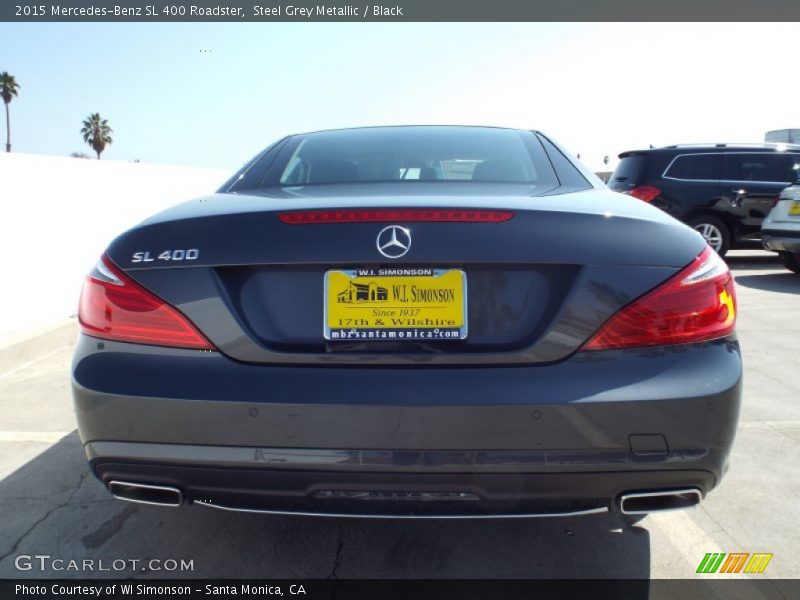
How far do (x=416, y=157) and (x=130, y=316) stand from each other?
1406mm

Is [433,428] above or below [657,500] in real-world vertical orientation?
above

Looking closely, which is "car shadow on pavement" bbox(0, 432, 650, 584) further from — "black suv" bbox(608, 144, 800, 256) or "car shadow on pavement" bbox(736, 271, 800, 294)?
"black suv" bbox(608, 144, 800, 256)

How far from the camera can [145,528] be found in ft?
8.30

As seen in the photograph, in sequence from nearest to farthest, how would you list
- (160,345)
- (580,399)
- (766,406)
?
(580,399) → (160,345) → (766,406)

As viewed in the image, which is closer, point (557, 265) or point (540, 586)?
point (557, 265)

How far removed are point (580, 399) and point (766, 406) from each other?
110 inches

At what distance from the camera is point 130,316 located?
1.86 m

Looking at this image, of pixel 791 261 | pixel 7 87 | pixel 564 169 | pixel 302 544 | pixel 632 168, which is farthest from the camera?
pixel 7 87

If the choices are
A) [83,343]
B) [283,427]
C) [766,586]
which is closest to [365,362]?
[283,427]

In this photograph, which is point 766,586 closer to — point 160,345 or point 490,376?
point 490,376

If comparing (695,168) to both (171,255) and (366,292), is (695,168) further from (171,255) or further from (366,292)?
(171,255)

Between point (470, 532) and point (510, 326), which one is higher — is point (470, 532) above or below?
below

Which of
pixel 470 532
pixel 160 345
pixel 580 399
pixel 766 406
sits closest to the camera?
pixel 580 399

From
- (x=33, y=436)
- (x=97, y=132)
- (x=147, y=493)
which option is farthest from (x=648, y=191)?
(x=97, y=132)
